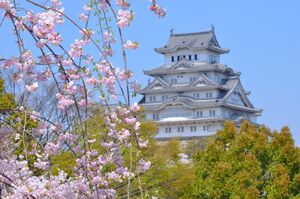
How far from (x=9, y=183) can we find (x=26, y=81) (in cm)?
61

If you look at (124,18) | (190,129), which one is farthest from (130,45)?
(190,129)

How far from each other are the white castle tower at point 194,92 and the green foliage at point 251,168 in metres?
40.0

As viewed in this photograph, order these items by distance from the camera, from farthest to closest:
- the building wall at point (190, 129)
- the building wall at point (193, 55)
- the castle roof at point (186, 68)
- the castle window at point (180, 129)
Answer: the building wall at point (193, 55) → the castle roof at point (186, 68) → the castle window at point (180, 129) → the building wall at point (190, 129)

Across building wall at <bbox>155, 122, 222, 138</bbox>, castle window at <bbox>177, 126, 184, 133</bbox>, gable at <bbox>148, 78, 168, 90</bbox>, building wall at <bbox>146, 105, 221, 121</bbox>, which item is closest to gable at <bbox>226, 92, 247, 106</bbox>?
building wall at <bbox>146, 105, 221, 121</bbox>

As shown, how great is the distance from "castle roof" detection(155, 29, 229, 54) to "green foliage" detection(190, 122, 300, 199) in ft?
146

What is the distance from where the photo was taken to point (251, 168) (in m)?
17.7

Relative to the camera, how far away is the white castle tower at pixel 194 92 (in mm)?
59844

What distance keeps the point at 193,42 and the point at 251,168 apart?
153 feet

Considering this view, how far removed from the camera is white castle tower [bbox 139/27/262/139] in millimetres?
59844

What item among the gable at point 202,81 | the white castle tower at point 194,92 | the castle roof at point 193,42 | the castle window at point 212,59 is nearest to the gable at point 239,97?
the white castle tower at point 194,92

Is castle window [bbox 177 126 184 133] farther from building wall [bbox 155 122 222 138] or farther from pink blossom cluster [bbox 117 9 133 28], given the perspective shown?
pink blossom cluster [bbox 117 9 133 28]

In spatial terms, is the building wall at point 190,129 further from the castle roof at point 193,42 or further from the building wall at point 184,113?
the castle roof at point 193,42

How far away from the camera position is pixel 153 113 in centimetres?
6122

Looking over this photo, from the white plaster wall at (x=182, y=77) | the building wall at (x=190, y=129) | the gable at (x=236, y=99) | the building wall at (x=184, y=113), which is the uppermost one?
the white plaster wall at (x=182, y=77)
